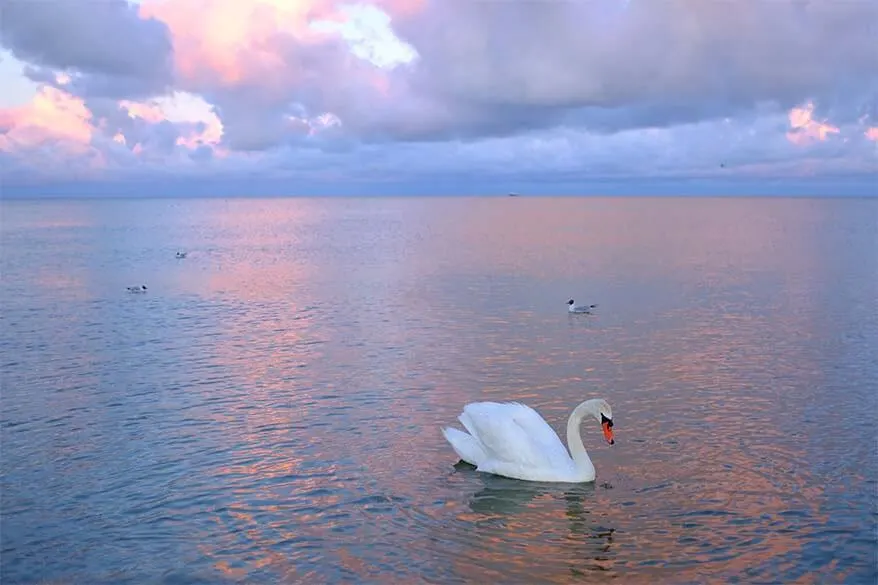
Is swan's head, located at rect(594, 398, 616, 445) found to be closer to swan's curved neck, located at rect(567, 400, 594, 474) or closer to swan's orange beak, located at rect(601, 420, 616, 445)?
swan's orange beak, located at rect(601, 420, 616, 445)

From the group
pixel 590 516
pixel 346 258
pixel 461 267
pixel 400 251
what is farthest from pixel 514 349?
pixel 400 251

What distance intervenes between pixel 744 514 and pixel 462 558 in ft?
13.5

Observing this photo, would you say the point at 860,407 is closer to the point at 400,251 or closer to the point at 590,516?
the point at 590,516

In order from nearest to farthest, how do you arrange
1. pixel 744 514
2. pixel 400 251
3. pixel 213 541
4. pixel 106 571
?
pixel 106 571, pixel 213 541, pixel 744 514, pixel 400 251

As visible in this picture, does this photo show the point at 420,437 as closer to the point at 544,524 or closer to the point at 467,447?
the point at 467,447

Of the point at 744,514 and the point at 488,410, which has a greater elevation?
the point at 488,410

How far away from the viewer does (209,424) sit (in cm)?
1633

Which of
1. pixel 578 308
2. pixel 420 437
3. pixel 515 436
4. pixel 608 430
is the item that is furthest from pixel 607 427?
pixel 578 308

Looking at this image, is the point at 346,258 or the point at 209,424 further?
the point at 346,258

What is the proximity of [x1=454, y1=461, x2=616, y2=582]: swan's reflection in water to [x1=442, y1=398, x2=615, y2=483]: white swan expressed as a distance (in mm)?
177

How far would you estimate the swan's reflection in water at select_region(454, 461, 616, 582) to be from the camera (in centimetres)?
1084

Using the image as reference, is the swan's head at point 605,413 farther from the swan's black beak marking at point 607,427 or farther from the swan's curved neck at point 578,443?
the swan's curved neck at point 578,443

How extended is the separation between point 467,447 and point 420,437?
5.34 feet

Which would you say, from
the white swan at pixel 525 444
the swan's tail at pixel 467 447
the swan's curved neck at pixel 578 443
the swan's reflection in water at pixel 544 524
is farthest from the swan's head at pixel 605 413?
the swan's tail at pixel 467 447
